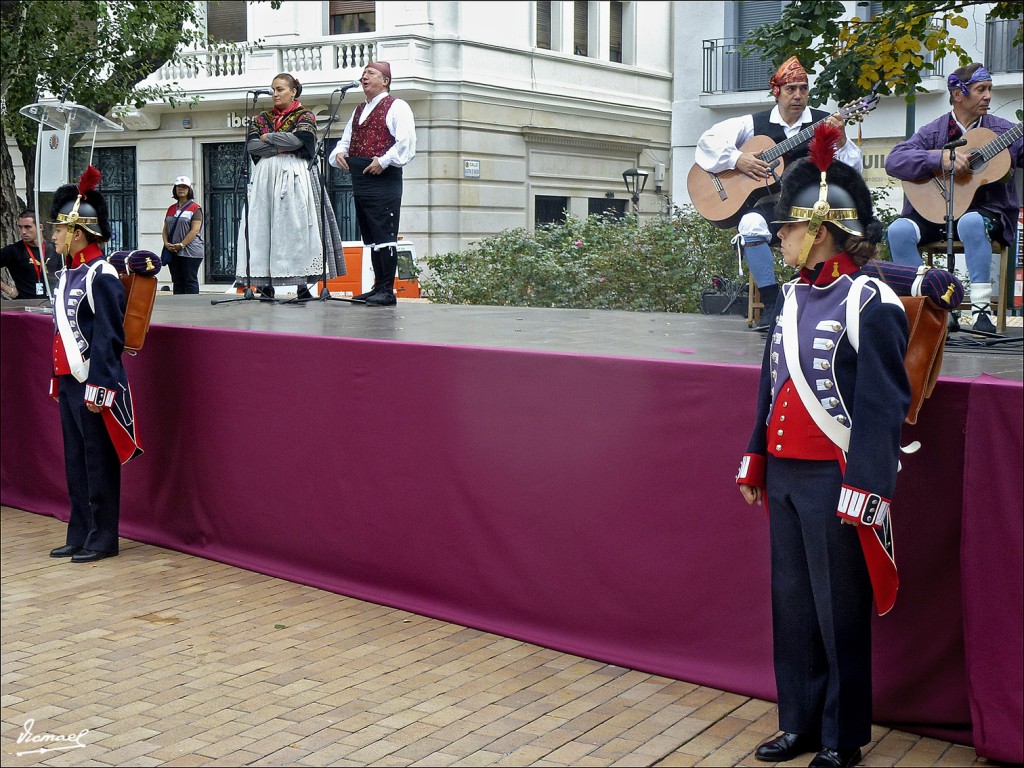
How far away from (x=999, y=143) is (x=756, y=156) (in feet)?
Answer: 3.81

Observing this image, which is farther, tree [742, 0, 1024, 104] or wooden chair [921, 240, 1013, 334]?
tree [742, 0, 1024, 104]

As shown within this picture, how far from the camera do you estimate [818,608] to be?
4.01 m

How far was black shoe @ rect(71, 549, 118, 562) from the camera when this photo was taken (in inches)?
274

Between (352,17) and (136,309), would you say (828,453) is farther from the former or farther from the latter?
(352,17)

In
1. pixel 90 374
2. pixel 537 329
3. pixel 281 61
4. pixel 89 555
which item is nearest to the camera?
pixel 90 374

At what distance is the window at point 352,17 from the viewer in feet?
77.2

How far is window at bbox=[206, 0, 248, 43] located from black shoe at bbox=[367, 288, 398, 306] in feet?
53.4

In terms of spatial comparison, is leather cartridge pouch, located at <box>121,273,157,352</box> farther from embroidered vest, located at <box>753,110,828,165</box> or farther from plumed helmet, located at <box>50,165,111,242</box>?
embroidered vest, located at <box>753,110,828,165</box>

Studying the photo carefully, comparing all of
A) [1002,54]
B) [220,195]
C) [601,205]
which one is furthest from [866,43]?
[601,205]

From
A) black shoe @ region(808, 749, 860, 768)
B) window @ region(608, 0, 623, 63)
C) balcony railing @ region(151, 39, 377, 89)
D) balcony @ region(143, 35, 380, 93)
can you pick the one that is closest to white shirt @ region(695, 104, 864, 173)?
black shoe @ region(808, 749, 860, 768)

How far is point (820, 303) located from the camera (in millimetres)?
3959

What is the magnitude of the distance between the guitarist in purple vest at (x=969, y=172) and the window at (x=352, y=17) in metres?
18.2

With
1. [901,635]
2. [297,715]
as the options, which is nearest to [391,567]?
[297,715]

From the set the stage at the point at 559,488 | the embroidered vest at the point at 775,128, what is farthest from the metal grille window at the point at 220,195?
the embroidered vest at the point at 775,128
